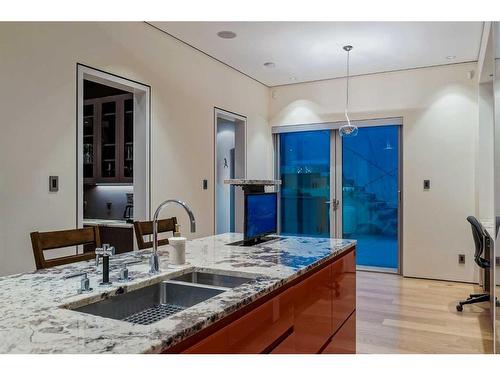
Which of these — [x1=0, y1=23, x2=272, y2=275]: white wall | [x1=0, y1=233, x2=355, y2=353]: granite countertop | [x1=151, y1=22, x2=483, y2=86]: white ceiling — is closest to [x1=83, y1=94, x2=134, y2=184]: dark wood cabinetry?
[x1=0, y1=23, x2=272, y2=275]: white wall

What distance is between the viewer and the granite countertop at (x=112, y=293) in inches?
40.5

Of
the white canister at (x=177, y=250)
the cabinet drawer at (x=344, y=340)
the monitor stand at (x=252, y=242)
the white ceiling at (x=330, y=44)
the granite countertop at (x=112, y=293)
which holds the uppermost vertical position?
the white ceiling at (x=330, y=44)

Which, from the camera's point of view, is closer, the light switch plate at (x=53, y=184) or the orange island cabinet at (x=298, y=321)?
the orange island cabinet at (x=298, y=321)

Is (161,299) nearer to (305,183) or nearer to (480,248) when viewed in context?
(480,248)

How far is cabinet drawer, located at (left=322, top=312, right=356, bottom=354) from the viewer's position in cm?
223

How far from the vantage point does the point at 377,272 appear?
5723 millimetres

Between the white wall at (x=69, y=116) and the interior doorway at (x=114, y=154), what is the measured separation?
0.08 metres

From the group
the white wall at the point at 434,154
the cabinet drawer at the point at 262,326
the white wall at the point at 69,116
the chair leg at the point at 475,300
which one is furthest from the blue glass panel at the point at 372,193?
the cabinet drawer at the point at 262,326

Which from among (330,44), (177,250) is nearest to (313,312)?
(177,250)

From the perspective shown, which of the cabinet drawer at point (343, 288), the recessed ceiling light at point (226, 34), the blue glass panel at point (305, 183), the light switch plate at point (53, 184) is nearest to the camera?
the cabinet drawer at point (343, 288)

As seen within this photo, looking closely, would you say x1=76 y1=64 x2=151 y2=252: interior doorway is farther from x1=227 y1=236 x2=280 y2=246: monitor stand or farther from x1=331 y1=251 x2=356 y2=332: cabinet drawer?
x1=331 y1=251 x2=356 y2=332: cabinet drawer

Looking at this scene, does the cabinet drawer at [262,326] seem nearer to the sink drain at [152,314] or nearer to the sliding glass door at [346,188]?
the sink drain at [152,314]

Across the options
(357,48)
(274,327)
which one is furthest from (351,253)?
(357,48)

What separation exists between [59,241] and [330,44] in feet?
11.5
